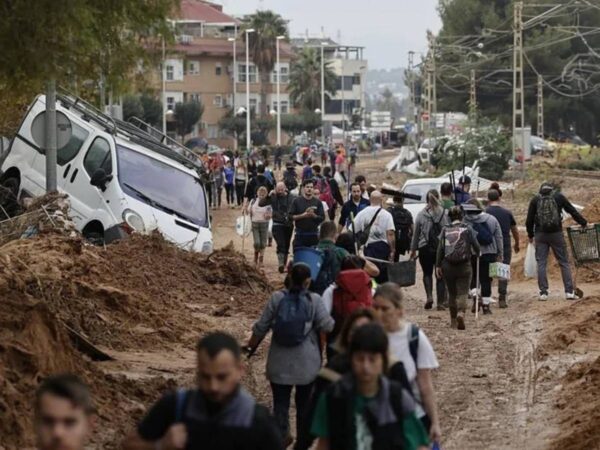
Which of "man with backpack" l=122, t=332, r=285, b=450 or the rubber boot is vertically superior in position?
"man with backpack" l=122, t=332, r=285, b=450

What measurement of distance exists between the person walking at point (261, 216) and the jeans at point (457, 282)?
805 cm

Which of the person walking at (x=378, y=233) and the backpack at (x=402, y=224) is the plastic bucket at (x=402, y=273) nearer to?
the person walking at (x=378, y=233)

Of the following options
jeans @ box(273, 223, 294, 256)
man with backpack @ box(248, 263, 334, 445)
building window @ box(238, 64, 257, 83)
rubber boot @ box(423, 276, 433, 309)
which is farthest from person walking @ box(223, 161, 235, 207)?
building window @ box(238, 64, 257, 83)

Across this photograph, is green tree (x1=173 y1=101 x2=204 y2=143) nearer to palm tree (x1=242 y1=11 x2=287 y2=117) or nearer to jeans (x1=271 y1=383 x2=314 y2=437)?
palm tree (x1=242 y1=11 x2=287 y2=117)

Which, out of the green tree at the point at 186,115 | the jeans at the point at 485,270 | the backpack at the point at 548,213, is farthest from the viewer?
the green tree at the point at 186,115

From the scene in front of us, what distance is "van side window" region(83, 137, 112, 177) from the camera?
24.4 meters

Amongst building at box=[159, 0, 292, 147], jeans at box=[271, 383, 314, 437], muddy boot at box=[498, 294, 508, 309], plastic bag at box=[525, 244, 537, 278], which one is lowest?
muddy boot at box=[498, 294, 508, 309]

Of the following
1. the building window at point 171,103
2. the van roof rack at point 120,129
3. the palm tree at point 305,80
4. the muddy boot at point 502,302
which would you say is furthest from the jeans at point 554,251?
the palm tree at point 305,80

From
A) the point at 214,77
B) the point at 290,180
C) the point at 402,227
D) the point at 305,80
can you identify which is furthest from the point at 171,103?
the point at 402,227

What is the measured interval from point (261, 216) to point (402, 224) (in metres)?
5.16

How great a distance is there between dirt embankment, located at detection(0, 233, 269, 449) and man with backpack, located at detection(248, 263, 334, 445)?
156cm

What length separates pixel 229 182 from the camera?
51.2 m

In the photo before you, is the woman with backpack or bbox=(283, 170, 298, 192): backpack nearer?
the woman with backpack

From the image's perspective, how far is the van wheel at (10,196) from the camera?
2483 cm
